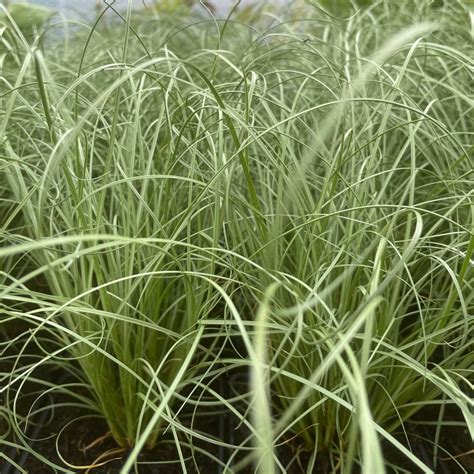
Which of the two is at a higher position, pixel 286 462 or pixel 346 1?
pixel 346 1

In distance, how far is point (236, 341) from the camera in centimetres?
82

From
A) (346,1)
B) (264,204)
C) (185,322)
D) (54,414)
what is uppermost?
(346,1)

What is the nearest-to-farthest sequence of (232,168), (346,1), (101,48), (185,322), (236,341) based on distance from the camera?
1. (232,168)
2. (185,322)
3. (236,341)
4. (101,48)
5. (346,1)

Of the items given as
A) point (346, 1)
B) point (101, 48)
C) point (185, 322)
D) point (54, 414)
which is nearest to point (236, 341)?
point (185, 322)

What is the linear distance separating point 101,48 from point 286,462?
0.89 m

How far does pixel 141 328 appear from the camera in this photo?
656 mm

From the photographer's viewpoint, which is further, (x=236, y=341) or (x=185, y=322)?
(x=236, y=341)

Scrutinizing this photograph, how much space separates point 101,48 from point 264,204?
63cm

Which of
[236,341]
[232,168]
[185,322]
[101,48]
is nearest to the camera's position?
[232,168]

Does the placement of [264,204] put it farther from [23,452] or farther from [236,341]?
[23,452]

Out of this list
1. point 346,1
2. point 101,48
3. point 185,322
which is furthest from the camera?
point 346,1

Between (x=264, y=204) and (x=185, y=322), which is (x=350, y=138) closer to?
(x=264, y=204)

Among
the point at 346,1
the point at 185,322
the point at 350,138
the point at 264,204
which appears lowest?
the point at 185,322

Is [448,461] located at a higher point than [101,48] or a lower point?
lower
